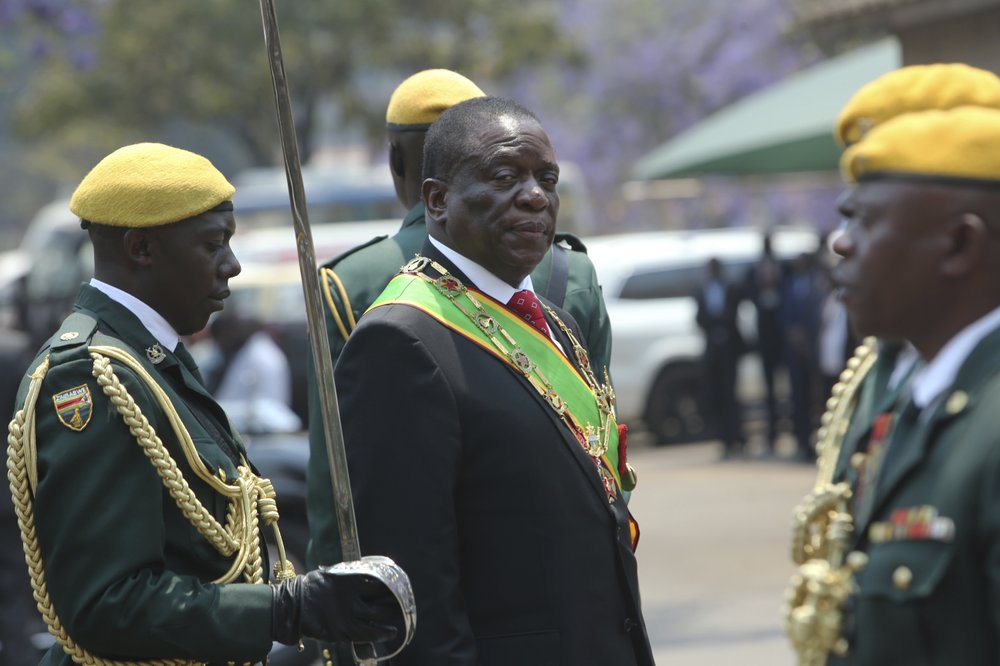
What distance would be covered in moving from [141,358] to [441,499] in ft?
2.23

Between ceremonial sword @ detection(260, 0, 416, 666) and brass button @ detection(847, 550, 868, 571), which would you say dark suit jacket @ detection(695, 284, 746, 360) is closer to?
ceremonial sword @ detection(260, 0, 416, 666)

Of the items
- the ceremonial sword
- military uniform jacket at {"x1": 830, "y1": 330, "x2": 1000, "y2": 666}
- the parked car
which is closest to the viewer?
military uniform jacket at {"x1": 830, "y1": 330, "x2": 1000, "y2": 666}

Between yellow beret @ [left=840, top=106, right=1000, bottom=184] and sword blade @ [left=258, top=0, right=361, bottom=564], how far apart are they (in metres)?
1.16

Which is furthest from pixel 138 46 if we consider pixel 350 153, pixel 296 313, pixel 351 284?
pixel 350 153

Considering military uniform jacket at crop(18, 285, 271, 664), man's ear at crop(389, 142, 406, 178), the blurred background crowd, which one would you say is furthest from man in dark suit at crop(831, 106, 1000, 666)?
the blurred background crowd

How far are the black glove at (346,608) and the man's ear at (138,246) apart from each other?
2.47 ft

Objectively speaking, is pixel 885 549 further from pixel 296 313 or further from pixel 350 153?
pixel 350 153

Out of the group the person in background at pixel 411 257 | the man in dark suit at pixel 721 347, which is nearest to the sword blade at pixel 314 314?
the person in background at pixel 411 257

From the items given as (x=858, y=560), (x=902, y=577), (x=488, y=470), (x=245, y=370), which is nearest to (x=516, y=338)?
(x=488, y=470)

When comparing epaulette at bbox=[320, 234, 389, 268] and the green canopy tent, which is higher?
epaulette at bbox=[320, 234, 389, 268]

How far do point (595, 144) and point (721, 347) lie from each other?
30067mm

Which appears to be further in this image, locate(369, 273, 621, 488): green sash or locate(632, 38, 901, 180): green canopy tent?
locate(632, 38, 901, 180): green canopy tent

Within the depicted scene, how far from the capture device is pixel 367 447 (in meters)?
3.13

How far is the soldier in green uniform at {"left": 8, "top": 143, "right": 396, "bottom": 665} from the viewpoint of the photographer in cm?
298
